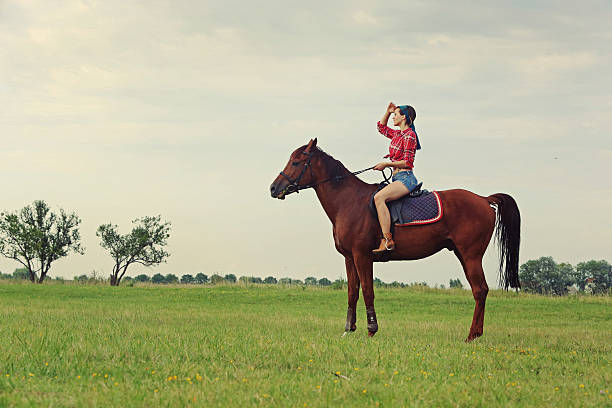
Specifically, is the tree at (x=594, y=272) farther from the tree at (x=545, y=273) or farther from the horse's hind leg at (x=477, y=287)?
the horse's hind leg at (x=477, y=287)

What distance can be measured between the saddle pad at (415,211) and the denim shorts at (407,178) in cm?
27

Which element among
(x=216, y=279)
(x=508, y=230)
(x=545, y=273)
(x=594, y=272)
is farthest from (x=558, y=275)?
(x=508, y=230)

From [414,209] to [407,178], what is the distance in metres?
0.59

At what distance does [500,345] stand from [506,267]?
7.41 ft

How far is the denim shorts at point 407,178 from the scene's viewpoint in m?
11.3

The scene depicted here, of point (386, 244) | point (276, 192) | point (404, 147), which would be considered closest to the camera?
point (386, 244)

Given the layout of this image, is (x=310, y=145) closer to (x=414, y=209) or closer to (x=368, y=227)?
(x=368, y=227)

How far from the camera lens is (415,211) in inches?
444

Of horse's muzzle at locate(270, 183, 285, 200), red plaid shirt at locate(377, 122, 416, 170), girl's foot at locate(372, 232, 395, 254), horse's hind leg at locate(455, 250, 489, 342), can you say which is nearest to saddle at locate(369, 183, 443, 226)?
girl's foot at locate(372, 232, 395, 254)

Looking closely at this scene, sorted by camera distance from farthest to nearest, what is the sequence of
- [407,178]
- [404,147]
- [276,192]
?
[276,192] < [404,147] < [407,178]

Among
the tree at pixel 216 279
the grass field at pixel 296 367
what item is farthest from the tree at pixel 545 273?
the grass field at pixel 296 367

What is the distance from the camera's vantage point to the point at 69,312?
56.8 feet

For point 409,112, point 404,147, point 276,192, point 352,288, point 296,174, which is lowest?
point 352,288

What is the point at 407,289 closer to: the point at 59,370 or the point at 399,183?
the point at 399,183
